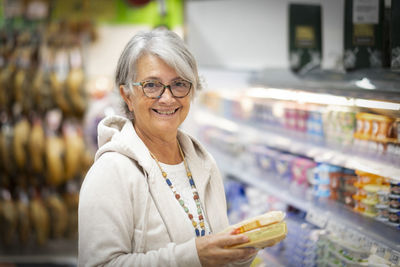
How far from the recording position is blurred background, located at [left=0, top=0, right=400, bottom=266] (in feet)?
7.63

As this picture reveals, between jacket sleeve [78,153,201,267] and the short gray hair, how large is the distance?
1.19 ft

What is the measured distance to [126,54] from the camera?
1.75 meters

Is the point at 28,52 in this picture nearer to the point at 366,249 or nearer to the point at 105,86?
the point at 105,86

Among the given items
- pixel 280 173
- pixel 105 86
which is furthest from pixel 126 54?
pixel 105 86

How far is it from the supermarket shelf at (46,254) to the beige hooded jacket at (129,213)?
383cm

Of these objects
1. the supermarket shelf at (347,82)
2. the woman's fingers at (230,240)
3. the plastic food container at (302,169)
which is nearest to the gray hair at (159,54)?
the woman's fingers at (230,240)

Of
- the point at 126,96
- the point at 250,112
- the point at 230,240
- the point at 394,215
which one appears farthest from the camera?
the point at 250,112

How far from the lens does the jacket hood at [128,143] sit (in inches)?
67.6

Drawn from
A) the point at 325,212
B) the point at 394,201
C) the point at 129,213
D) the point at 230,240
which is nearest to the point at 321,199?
the point at 325,212

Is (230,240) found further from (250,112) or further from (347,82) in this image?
(250,112)

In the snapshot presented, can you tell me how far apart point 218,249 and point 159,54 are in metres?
0.68

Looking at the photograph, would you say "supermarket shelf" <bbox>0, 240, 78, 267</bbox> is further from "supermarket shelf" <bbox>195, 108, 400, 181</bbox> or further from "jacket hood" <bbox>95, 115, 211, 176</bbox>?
"jacket hood" <bbox>95, 115, 211, 176</bbox>

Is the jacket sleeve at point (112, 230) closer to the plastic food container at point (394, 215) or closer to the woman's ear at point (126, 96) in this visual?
the woman's ear at point (126, 96)

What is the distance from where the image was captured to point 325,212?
254 centimetres
